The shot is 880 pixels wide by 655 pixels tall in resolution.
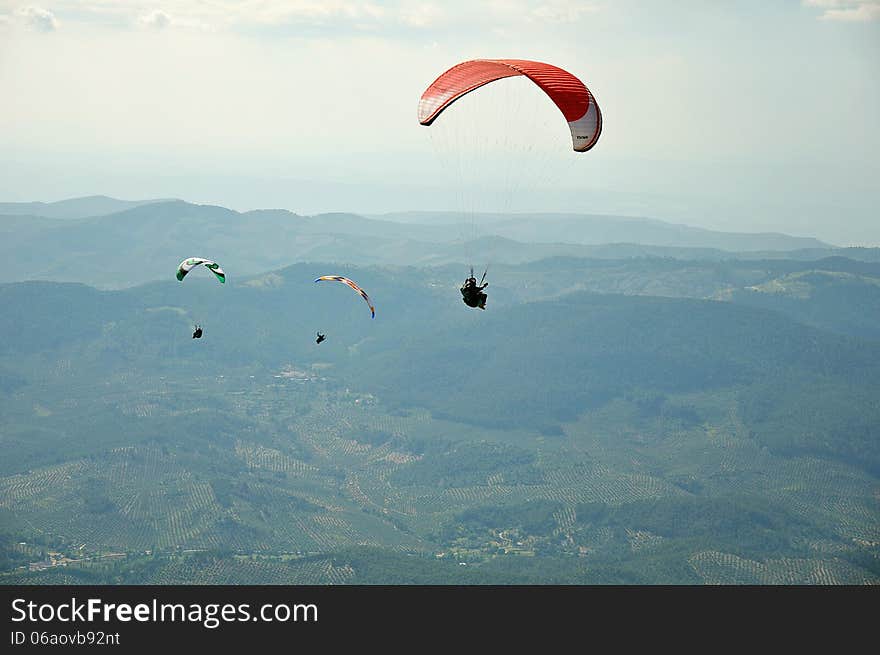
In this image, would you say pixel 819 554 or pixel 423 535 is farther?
pixel 423 535

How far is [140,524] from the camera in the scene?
143375 millimetres

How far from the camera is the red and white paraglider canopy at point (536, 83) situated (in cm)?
4919

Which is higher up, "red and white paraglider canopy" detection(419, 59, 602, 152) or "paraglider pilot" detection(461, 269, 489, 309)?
"red and white paraglider canopy" detection(419, 59, 602, 152)

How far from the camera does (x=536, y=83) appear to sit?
48062 mm

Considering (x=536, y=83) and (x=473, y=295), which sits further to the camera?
(x=473, y=295)

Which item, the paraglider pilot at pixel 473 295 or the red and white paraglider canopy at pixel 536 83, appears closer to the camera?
the red and white paraglider canopy at pixel 536 83

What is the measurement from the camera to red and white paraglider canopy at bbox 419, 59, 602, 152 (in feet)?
161

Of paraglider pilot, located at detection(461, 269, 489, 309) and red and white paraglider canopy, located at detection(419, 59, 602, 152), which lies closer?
red and white paraglider canopy, located at detection(419, 59, 602, 152)

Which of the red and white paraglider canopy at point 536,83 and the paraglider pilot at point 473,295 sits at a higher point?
the red and white paraglider canopy at point 536,83

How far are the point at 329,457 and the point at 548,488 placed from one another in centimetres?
4405

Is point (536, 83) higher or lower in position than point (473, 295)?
higher
